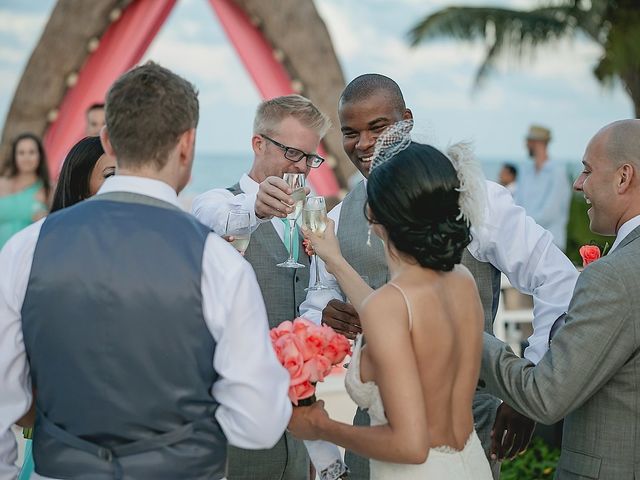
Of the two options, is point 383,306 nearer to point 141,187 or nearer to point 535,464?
point 141,187

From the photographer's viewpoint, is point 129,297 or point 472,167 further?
point 472,167

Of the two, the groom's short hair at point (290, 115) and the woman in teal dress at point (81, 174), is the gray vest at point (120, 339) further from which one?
the groom's short hair at point (290, 115)

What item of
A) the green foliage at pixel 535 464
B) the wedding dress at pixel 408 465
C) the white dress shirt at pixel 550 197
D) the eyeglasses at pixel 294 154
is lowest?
the green foliage at pixel 535 464

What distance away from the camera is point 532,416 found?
9.23 feet

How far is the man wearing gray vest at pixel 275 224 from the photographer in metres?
3.71

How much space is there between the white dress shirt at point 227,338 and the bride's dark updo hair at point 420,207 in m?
0.47

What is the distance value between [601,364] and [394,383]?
74cm

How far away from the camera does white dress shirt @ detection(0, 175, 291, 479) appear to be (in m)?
2.27

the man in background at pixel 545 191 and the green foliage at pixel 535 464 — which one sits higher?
the man in background at pixel 545 191

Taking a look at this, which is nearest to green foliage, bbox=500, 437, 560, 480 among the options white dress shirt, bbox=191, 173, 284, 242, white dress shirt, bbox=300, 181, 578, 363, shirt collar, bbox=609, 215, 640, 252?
white dress shirt, bbox=300, 181, 578, 363

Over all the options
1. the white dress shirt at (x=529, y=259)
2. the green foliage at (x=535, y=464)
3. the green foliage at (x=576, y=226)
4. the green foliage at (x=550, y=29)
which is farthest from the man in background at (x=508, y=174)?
the white dress shirt at (x=529, y=259)

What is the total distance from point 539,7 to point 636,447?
61.5ft

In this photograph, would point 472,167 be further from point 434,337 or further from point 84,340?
point 84,340

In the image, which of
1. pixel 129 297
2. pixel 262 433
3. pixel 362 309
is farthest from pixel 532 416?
pixel 129 297
